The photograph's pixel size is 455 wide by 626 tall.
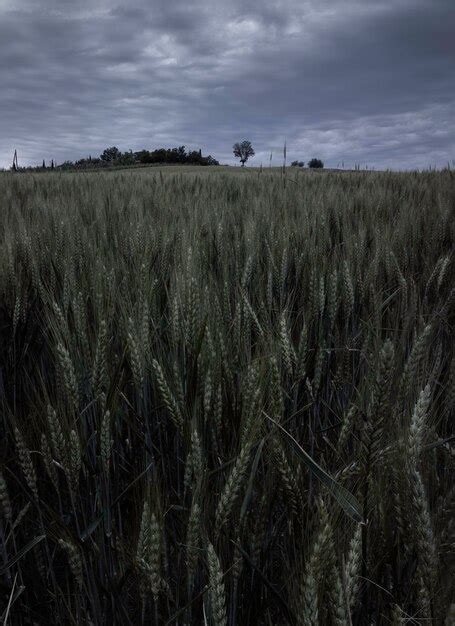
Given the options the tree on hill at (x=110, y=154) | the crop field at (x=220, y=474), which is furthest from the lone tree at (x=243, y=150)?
the crop field at (x=220, y=474)

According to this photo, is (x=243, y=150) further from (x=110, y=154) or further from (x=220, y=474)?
(x=220, y=474)

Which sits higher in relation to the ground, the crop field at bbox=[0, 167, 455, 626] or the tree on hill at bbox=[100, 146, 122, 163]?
the tree on hill at bbox=[100, 146, 122, 163]

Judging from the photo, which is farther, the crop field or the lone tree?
the lone tree

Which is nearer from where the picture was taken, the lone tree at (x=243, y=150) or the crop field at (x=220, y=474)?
the crop field at (x=220, y=474)

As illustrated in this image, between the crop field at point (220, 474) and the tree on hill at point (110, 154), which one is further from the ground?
the tree on hill at point (110, 154)

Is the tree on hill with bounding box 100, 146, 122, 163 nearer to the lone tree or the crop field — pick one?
the lone tree

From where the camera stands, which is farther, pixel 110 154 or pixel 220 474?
pixel 110 154

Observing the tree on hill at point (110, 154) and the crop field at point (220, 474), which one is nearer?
the crop field at point (220, 474)

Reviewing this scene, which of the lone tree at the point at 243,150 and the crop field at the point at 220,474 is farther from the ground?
the lone tree at the point at 243,150

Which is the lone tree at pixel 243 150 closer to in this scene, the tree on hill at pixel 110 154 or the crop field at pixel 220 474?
the tree on hill at pixel 110 154

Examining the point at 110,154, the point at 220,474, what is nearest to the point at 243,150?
the point at 110,154

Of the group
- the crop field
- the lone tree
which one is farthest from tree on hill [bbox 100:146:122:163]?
the crop field

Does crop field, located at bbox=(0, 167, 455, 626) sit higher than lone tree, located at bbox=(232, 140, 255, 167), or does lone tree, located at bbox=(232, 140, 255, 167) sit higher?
lone tree, located at bbox=(232, 140, 255, 167)

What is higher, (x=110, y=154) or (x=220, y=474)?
(x=110, y=154)
